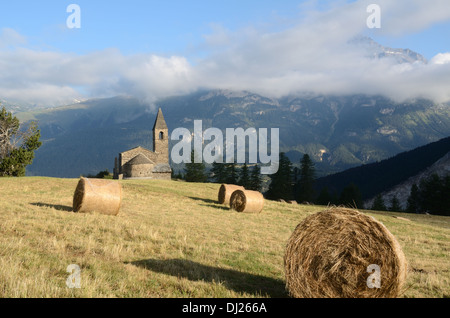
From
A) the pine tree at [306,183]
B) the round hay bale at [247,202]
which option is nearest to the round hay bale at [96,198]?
the round hay bale at [247,202]

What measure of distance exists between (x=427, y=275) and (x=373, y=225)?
369cm

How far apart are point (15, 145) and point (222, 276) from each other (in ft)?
195

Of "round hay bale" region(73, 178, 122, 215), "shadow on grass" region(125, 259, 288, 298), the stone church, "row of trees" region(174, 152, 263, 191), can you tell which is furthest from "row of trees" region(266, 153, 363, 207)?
"shadow on grass" region(125, 259, 288, 298)

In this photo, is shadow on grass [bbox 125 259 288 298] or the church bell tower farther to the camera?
the church bell tower

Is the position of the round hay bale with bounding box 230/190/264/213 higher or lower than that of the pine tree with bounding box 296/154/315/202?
higher

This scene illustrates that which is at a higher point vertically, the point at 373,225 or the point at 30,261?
the point at 373,225

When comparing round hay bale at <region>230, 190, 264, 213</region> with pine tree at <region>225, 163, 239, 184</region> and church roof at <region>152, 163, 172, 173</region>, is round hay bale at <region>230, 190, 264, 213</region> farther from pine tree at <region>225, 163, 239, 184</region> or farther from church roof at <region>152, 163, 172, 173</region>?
pine tree at <region>225, 163, 239, 184</region>

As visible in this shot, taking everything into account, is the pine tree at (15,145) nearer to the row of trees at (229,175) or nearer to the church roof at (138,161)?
the church roof at (138,161)

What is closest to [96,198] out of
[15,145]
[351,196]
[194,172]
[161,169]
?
[15,145]

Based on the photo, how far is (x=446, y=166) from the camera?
127562mm

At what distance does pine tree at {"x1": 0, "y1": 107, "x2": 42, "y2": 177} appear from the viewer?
176 ft

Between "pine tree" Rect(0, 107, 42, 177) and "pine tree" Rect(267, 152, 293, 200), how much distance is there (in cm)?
5112
